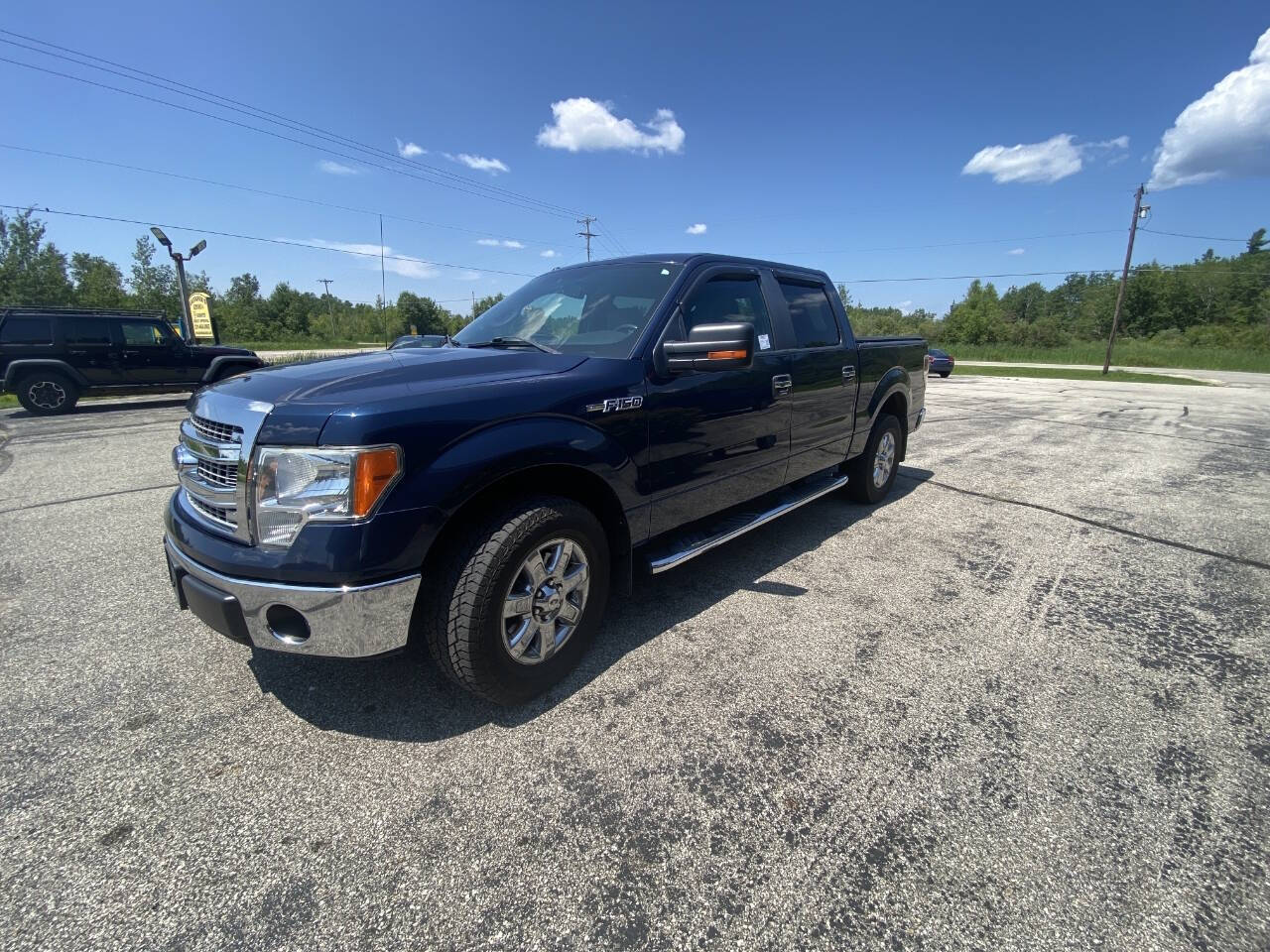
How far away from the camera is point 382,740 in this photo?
2145 mm

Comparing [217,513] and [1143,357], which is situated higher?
[1143,357]

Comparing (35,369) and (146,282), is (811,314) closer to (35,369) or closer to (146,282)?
(35,369)

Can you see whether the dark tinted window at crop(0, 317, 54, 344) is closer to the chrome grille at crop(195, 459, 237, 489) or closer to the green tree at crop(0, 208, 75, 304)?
the chrome grille at crop(195, 459, 237, 489)

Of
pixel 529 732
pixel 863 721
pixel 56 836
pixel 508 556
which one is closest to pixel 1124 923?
pixel 863 721

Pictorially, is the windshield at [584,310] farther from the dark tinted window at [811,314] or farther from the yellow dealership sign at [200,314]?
the yellow dealership sign at [200,314]

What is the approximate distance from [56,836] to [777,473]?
140 inches

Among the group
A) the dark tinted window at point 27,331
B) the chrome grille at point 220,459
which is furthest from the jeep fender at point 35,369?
the chrome grille at point 220,459

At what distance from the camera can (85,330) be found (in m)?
10.9

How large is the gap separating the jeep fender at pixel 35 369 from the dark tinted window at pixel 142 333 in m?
1.05

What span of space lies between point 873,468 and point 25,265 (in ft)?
219

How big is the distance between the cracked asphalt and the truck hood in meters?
1.29

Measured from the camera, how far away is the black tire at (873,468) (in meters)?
4.92

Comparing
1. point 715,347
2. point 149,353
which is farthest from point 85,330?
point 715,347

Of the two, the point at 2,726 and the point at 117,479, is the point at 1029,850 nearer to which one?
the point at 2,726
